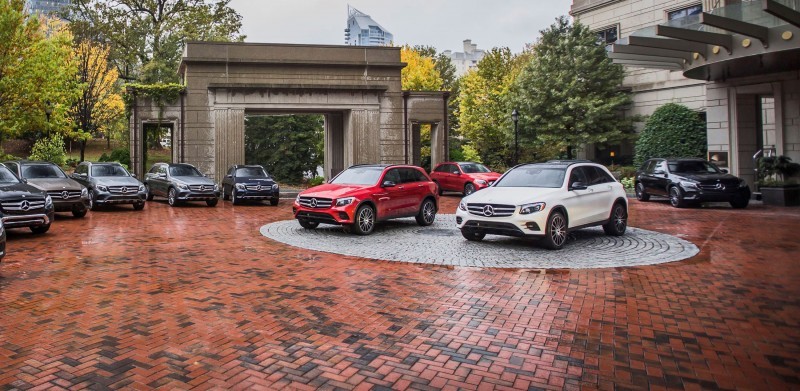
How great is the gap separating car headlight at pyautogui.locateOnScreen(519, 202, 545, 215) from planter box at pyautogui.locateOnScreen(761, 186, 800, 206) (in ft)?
47.2

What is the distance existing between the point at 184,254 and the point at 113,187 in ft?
32.6

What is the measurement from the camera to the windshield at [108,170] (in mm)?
18984

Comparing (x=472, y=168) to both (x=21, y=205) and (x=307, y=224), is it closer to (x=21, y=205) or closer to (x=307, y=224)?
(x=307, y=224)

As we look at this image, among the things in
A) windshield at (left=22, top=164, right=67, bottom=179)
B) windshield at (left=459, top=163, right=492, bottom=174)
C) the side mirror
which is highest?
windshield at (left=459, top=163, right=492, bottom=174)

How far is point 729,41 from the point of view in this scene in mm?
17969

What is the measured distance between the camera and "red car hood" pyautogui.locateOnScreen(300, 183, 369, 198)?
12.2m

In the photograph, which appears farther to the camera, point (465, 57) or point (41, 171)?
point (465, 57)

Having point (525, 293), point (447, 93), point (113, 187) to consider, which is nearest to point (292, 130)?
point (447, 93)

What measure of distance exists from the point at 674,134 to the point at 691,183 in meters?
12.6

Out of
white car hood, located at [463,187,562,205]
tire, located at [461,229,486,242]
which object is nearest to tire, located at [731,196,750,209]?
white car hood, located at [463,187,562,205]

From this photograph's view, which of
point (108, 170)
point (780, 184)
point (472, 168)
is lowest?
point (780, 184)

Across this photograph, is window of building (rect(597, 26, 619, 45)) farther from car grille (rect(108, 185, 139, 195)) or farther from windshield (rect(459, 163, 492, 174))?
car grille (rect(108, 185, 139, 195))

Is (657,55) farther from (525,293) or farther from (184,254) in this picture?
(184,254)

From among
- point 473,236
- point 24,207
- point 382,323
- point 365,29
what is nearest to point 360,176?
point 473,236
